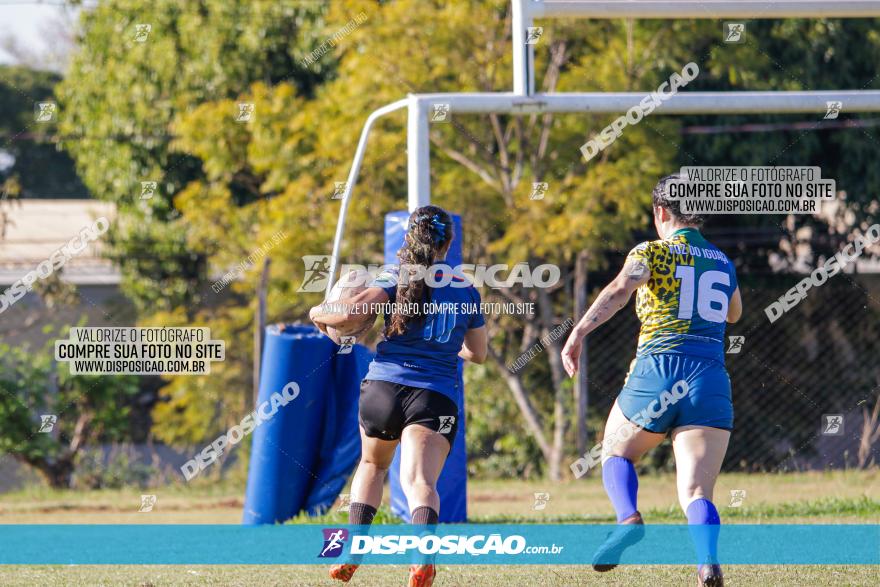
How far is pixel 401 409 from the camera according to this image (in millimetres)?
5105

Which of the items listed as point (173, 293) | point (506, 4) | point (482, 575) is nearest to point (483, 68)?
point (506, 4)

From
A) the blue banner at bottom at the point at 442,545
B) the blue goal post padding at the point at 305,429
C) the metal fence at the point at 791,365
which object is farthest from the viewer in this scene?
the metal fence at the point at 791,365

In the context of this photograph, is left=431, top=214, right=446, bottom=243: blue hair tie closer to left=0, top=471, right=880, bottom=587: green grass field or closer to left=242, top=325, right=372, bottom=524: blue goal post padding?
left=0, top=471, right=880, bottom=587: green grass field

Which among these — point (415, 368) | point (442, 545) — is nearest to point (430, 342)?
point (415, 368)

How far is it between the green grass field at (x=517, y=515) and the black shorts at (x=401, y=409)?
0.94 m

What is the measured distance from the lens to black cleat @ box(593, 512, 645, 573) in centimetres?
493

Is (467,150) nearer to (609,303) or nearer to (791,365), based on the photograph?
(791,365)

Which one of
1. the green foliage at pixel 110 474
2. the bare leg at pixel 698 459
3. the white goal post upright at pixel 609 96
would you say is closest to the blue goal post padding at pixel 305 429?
the white goal post upright at pixel 609 96

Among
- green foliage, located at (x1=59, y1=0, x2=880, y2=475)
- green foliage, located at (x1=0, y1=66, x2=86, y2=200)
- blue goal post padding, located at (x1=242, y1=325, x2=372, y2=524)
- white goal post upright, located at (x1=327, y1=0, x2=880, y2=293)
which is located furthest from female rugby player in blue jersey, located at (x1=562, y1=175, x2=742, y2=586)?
green foliage, located at (x1=0, y1=66, x2=86, y2=200)

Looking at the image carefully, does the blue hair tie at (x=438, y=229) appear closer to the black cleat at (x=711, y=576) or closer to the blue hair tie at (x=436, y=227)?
the blue hair tie at (x=436, y=227)

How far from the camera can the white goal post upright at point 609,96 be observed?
7.66 m

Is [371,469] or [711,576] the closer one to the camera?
[711,576]

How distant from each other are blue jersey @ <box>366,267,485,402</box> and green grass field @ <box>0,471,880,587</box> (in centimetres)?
114

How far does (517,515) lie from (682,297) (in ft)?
14.1
